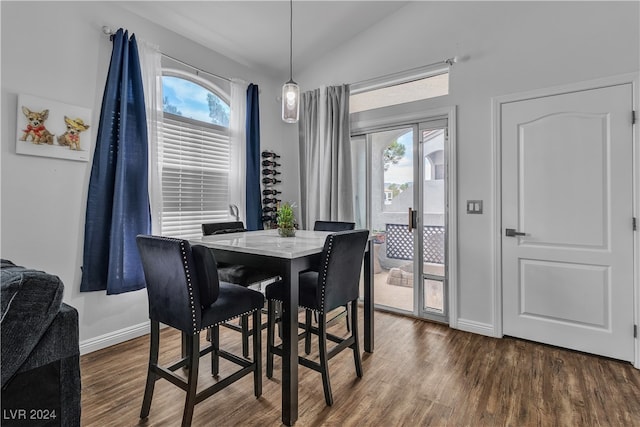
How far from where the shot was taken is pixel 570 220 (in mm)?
2568

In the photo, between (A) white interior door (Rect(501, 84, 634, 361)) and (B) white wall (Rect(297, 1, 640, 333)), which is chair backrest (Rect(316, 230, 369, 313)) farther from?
(A) white interior door (Rect(501, 84, 634, 361))

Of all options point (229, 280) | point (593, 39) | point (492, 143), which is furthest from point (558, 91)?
point (229, 280)

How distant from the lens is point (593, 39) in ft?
8.05

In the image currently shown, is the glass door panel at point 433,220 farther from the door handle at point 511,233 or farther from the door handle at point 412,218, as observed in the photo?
the door handle at point 511,233

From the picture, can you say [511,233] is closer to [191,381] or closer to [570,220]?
[570,220]

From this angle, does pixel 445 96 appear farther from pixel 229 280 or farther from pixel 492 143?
pixel 229 280

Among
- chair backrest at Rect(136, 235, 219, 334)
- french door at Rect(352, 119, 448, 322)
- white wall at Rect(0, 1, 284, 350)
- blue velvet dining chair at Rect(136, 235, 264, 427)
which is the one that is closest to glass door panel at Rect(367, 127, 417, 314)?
french door at Rect(352, 119, 448, 322)

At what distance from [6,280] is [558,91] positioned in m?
3.49

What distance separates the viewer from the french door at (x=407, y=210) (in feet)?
10.5

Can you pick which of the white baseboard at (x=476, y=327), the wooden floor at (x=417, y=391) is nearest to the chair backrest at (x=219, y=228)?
the wooden floor at (x=417, y=391)

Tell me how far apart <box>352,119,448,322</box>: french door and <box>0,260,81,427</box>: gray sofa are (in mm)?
2614

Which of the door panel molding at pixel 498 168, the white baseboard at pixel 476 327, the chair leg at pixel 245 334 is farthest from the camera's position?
the white baseboard at pixel 476 327

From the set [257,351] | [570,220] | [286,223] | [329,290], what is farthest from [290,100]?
[570,220]

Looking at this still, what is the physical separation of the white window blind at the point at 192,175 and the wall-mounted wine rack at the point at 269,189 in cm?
53
